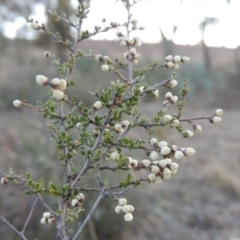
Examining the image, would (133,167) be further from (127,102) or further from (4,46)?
(4,46)

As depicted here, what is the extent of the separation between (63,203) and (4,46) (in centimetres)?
1164

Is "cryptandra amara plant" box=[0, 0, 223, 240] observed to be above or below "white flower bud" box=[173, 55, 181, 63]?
below

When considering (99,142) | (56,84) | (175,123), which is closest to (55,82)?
(56,84)

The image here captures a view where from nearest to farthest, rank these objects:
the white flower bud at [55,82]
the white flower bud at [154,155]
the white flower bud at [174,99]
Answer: the white flower bud at [55,82]
the white flower bud at [154,155]
the white flower bud at [174,99]

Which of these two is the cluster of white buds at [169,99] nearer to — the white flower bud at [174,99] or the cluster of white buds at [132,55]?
the white flower bud at [174,99]

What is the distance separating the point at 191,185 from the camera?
5.16 m

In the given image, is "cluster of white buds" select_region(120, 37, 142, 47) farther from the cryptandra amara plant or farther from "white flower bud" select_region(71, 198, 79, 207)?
"white flower bud" select_region(71, 198, 79, 207)

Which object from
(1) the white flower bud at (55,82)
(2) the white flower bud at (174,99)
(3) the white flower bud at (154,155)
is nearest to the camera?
(1) the white flower bud at (55,82)

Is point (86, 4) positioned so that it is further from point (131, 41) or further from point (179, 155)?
point (179, 155)

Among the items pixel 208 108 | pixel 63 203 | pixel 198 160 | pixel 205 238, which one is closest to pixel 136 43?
pixel 63 203

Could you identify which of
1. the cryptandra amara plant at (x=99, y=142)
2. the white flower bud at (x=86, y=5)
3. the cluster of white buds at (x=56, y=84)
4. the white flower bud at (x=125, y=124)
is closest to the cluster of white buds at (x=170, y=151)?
the cryptandra amara plant at (x=99, y=142)

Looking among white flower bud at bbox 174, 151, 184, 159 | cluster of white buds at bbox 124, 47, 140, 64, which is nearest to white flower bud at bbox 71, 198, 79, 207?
white flower bud at bbox 174, 151, 184, 159

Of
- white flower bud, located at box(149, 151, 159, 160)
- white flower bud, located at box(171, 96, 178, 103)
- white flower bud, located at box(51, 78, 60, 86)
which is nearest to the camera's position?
white flower bud, located at box(51, 78, 60, 86)

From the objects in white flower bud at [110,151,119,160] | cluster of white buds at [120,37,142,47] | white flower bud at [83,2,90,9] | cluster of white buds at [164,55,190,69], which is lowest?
white flower bud at [110,151,119,160]
